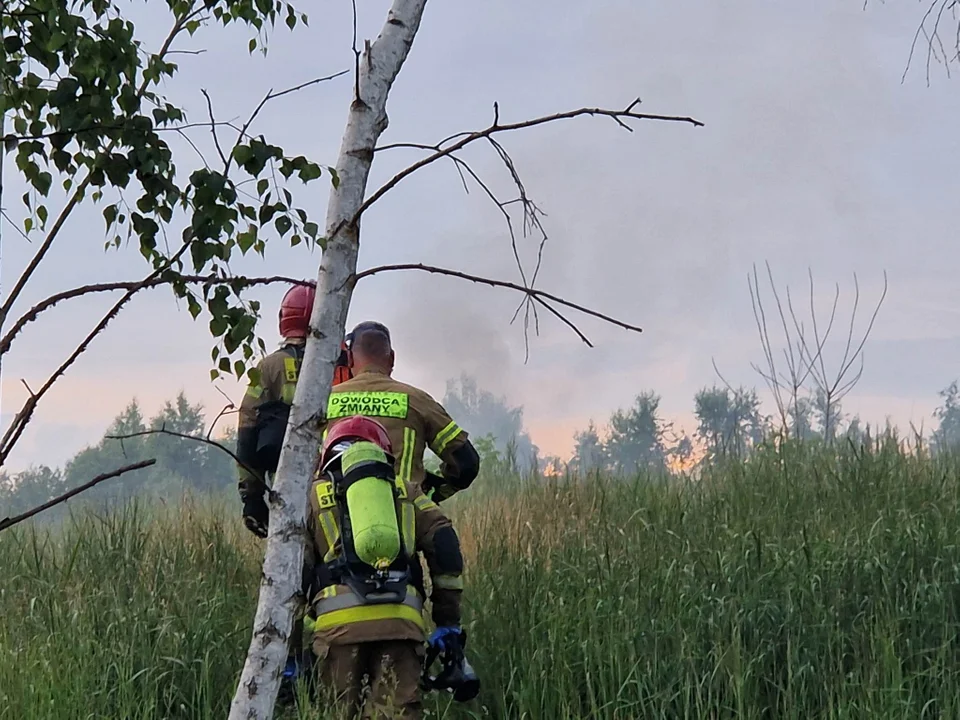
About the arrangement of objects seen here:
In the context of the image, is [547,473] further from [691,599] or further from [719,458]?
[691,599]

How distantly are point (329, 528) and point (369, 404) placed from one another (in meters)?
0.73

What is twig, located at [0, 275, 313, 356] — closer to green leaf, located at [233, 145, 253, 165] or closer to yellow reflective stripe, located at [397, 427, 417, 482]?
green leaf, located at [233, 145, 253, 165]

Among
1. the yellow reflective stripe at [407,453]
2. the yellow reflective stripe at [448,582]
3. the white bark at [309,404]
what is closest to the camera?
the white bark at [309,404]

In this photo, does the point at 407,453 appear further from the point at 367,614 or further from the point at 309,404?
the point at 309,404

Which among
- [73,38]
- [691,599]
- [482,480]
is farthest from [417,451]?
[482,480]

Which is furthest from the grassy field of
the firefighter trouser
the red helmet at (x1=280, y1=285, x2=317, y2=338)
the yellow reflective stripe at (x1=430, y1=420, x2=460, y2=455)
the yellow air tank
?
the red helmet at (x1=280, y1=285, x2=317, y2=338)

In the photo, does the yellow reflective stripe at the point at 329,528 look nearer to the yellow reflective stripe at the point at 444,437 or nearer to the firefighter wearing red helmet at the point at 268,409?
the yellow reflective stripe at the point at 444,437

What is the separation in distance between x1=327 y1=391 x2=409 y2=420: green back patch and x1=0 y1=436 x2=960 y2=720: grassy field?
3.45 ft

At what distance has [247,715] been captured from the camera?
304 centimetres

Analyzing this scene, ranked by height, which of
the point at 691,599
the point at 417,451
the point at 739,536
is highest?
the point at 417,451

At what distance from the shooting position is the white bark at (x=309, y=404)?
305 centimetres

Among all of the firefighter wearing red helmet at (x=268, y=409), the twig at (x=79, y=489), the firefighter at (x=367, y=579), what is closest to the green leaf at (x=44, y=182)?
the twig at (x=79, y=489)

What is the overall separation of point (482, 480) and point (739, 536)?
167 inches

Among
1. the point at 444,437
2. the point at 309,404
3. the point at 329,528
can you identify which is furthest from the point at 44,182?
the point at 444,437
